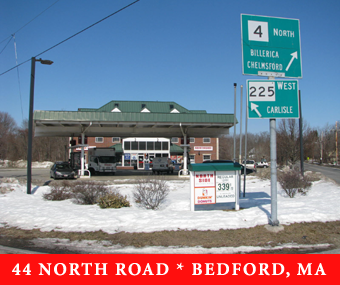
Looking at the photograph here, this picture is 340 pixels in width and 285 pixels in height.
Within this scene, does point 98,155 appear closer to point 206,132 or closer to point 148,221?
point 206,132

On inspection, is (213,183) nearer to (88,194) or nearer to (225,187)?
(225,187)

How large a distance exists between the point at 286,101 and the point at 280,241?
3390 mm

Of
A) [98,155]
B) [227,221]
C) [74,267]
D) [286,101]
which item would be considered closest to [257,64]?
[286,101]

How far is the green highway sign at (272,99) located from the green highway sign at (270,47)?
0.91 feet

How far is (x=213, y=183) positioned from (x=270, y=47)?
4499mm

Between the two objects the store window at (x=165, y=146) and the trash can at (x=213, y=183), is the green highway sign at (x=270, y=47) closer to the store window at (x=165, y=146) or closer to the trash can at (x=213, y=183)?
the trash can at (x=213, y=183)

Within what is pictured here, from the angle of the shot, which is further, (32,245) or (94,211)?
(94,211)

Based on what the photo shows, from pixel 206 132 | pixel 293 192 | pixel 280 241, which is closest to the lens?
pixel 280 241

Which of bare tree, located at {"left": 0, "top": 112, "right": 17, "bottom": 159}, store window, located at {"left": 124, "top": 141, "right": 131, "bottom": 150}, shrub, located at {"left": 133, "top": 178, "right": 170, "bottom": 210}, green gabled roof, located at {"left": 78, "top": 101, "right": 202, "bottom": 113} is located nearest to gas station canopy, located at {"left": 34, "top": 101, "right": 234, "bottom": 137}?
store window, located at {"left": 124, "top": 141, "right": 131, "bottom": 150}

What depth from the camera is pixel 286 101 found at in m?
7.28

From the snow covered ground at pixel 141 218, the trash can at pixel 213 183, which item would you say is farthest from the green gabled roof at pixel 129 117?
the trash can at pixel 213 183

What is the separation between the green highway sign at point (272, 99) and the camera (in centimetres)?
720

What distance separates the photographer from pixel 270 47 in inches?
296

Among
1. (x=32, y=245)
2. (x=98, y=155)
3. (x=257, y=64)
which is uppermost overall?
(x=257, y=64)
